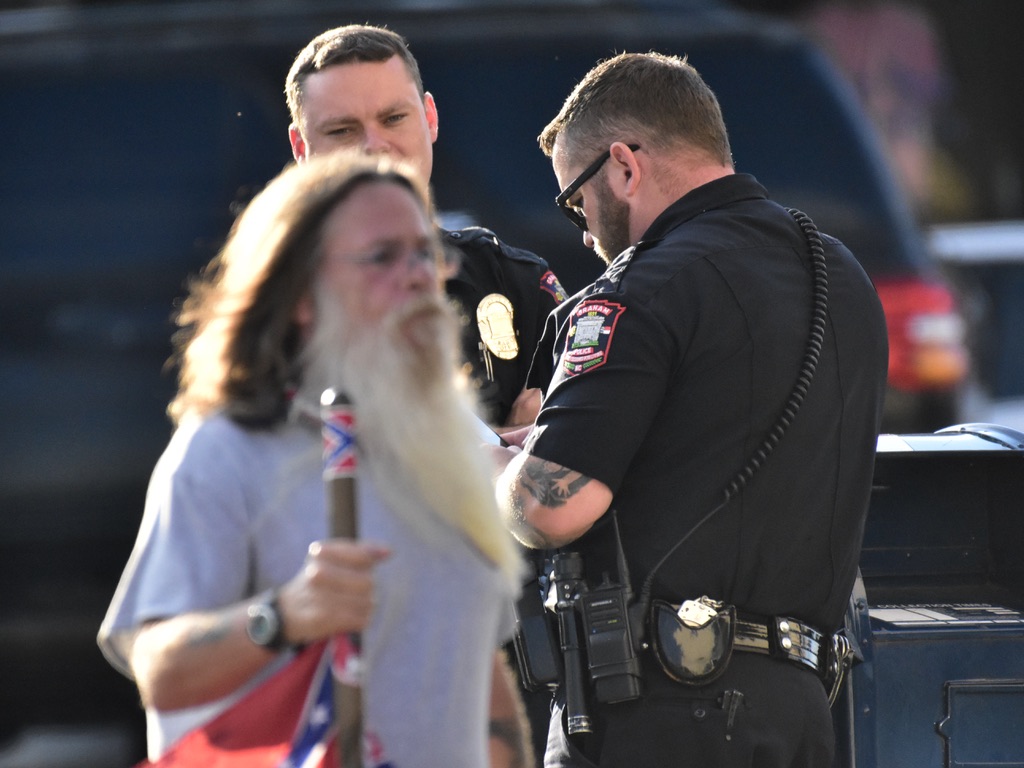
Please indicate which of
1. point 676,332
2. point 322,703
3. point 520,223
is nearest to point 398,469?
point 322,703

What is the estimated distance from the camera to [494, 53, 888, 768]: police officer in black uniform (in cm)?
281

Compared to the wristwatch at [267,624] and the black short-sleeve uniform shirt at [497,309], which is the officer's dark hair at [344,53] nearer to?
the black short-sleeve uniform shirt at [497,309]

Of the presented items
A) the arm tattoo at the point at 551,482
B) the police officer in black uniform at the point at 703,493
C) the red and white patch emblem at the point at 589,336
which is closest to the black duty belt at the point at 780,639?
the police officer in black uniform at the point at 703,493

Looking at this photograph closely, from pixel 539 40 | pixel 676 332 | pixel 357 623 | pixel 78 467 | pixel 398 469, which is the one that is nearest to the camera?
pixel 357 623

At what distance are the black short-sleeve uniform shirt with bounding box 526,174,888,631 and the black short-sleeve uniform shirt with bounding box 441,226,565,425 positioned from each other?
1.59ft

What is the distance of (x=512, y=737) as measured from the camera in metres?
2.25

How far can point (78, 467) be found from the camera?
5.50 metres

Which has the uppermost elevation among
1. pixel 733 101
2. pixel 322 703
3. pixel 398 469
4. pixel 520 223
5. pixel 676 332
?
pixel 733 101

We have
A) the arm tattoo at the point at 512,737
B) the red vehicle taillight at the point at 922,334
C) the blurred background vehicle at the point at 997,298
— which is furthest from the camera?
the blurred background vehicle at the point at 997,298

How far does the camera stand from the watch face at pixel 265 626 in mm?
1915

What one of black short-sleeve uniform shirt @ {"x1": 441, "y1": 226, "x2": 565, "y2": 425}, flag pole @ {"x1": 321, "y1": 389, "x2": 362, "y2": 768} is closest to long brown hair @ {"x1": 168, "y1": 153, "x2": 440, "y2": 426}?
flag pole @ {"x1": 321, "y1": 389, "x2": 362, "y2": 768}

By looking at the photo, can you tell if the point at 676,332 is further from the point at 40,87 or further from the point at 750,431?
the point at 40,87

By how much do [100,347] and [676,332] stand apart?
3.20 meters

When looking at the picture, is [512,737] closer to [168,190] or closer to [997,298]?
[168,190]
